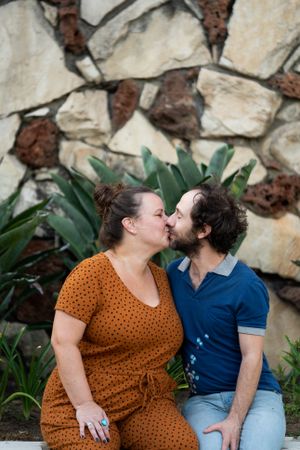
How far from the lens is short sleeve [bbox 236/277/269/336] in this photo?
302 centimetres

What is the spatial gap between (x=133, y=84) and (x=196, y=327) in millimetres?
1755

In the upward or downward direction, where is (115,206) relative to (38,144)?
upward

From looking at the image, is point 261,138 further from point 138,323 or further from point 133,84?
point 138,323

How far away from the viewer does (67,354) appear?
9.53 ft

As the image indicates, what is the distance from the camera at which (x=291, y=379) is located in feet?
13.8

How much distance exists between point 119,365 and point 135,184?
4.29ft

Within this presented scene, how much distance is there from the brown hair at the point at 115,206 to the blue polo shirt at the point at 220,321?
31 cm

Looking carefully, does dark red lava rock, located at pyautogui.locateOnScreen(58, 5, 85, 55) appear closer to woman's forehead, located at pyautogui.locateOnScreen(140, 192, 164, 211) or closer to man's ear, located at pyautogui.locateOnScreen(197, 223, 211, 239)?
woman's forehead, located at pyautogui.locateOnScreen(140, 192, 164, 211)

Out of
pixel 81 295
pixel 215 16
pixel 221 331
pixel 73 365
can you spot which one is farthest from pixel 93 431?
pixel 215 16

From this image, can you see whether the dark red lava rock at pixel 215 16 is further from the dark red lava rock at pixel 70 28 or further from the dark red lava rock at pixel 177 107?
the dark red lava rock at pixel 70 28

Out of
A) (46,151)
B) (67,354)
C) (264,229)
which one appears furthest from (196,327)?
A: (46,151)

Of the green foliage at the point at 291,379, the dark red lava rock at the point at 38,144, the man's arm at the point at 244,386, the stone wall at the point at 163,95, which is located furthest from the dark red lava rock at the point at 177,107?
the man's arm at the point at 244,386

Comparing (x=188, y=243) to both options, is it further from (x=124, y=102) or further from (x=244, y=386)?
(x=124, y=102)

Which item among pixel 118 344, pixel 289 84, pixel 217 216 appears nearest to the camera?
pixel 118 344
